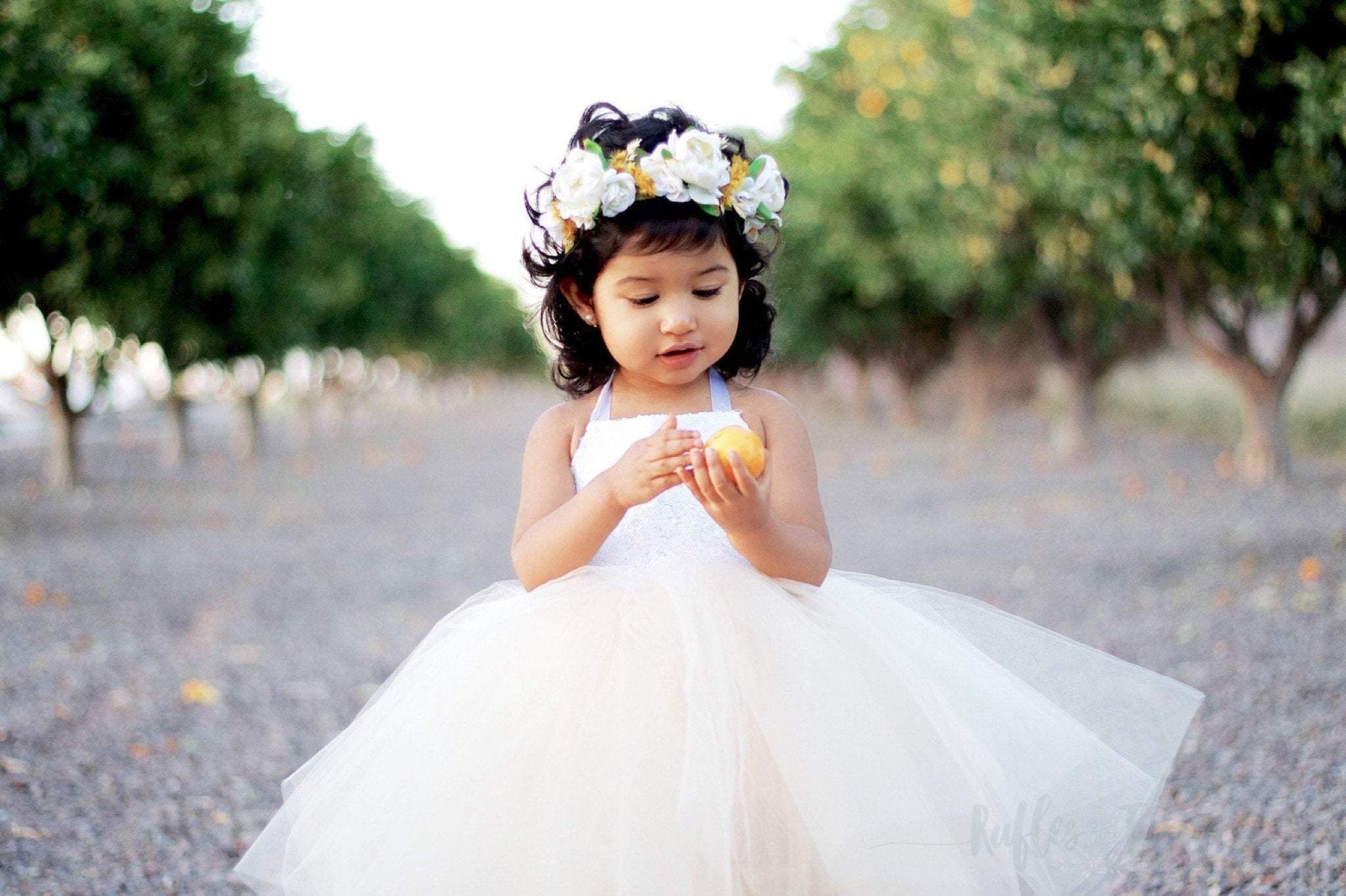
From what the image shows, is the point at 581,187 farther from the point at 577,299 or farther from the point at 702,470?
the point at 702,470

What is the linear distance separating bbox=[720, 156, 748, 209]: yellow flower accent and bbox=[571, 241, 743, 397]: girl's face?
13 cm

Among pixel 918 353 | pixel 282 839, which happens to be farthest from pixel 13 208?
pixel 918 353

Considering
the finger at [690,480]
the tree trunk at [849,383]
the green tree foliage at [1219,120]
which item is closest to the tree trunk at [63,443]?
the green tree foliage at [1219,120]

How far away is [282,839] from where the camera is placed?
258 centimetres

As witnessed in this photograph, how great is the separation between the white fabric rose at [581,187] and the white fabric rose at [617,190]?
0.4 inches

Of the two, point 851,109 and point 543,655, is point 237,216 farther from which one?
point 851,109

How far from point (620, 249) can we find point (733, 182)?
12.3 inches

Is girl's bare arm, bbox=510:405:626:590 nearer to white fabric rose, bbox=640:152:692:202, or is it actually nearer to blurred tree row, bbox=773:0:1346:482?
white fabric rose, bbox=640:152:692:202

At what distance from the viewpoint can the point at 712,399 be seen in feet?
8.61

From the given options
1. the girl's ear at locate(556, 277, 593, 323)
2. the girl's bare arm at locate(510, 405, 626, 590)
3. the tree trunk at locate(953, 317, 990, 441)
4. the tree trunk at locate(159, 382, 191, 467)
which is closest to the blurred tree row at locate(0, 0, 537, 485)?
the tree trunk at locate(159, 382, 191, 467)

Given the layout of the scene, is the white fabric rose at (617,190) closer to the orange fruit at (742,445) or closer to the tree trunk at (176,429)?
the orange fruit at (742,445)

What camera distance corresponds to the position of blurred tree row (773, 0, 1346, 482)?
7461mm

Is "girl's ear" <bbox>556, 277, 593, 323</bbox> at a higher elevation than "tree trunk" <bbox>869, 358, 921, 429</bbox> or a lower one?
higher

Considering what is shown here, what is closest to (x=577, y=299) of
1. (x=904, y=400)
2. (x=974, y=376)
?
(x=974, y=376)
